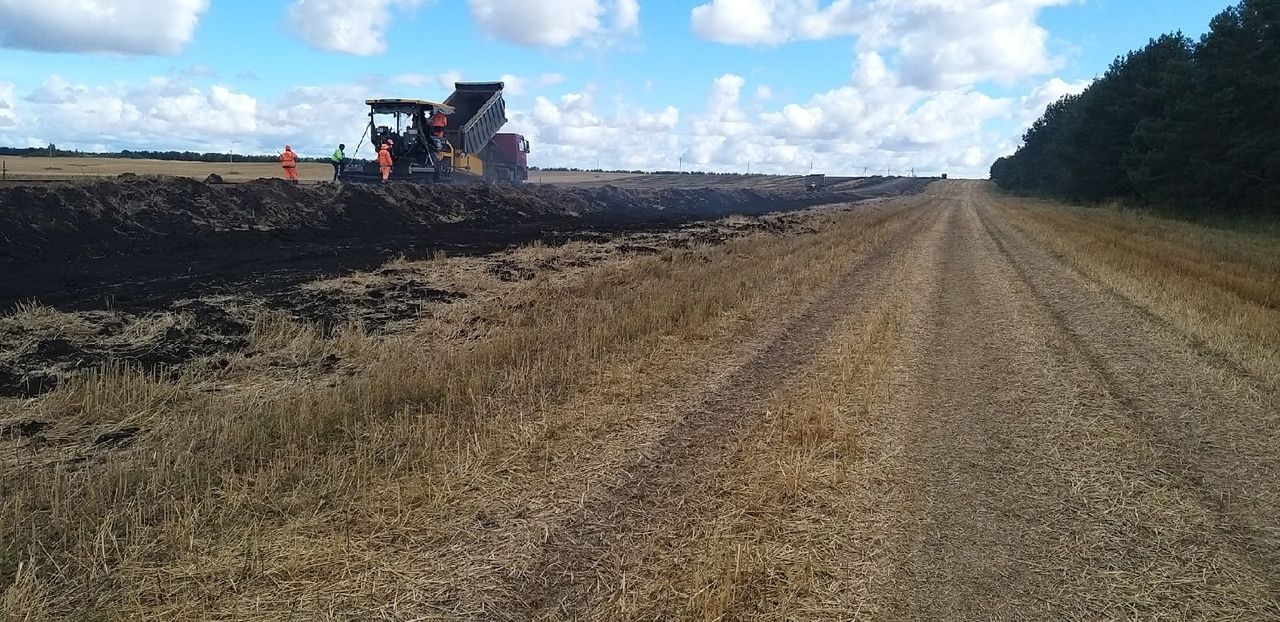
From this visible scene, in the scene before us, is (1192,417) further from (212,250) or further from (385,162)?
(385,162)

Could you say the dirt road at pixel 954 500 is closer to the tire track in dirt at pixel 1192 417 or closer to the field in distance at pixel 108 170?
the tire track in dirt at pixel 1192 417

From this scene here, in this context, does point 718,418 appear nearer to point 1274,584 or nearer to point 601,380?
point 601,380

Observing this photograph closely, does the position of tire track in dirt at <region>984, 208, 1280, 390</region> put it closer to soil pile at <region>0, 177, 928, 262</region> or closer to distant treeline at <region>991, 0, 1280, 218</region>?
soil pile at <region>0, 177, 928, 262</region>

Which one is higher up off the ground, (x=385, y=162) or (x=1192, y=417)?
(x=385, y=162)

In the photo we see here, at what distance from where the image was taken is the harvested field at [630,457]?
11.3 ft

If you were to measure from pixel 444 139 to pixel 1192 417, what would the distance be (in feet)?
98.6

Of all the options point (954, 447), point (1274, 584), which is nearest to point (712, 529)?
point (954, 447)

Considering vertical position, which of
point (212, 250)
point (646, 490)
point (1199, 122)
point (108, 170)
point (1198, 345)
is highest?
point (1199, 122)

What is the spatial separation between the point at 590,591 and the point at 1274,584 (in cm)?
347

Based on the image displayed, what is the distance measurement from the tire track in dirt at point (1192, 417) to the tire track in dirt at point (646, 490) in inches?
120

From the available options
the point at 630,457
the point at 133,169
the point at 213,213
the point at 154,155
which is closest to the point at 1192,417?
the point at 630,457

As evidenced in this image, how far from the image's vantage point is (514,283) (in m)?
12.6

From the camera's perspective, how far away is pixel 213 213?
59.1 feet

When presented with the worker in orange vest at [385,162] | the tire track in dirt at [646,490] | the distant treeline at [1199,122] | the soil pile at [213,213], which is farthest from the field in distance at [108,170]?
the distant treeline at [1199,122]
